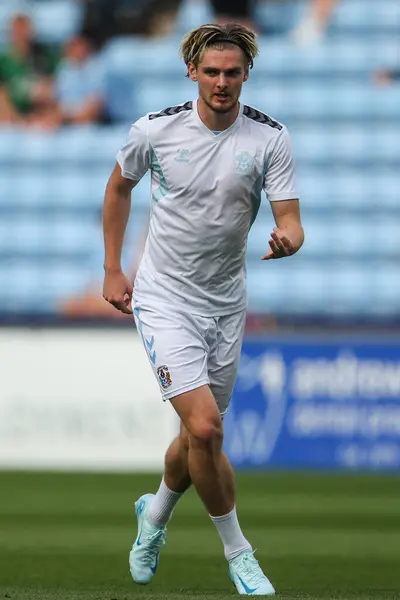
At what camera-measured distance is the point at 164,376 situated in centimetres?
544

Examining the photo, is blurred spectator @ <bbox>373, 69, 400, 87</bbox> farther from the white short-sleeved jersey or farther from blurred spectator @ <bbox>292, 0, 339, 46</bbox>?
the white short-sleeved jersey

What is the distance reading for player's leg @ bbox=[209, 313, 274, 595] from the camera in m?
5.38

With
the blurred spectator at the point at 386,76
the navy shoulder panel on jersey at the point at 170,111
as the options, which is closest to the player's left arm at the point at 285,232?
the navy shoulder panel on jersey at the point at 170,111

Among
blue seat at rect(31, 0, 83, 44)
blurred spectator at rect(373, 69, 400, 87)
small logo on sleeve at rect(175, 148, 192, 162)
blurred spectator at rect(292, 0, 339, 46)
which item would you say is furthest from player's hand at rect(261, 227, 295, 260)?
blue seat at rect(31, 0, 83, 44)

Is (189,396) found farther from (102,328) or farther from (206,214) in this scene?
(102,328)

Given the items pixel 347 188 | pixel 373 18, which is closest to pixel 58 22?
pixel 373 18

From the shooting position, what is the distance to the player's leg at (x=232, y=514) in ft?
17.6

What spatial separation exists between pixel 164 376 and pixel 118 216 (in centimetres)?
71

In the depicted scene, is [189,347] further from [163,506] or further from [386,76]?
[386,76]

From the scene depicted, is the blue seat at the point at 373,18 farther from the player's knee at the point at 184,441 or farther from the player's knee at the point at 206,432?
the player's knee at the point at 206,432

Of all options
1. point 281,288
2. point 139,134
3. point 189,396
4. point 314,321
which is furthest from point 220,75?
point 281,288

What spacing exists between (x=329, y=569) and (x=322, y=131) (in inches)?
416

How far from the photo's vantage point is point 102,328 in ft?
42.7

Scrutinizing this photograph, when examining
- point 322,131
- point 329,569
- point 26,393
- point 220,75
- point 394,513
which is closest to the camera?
point 220,75
